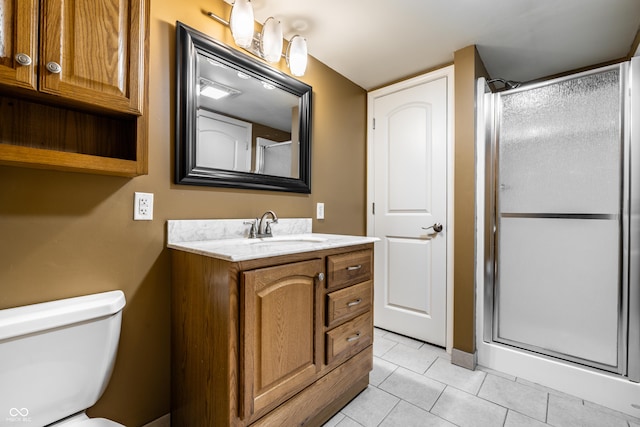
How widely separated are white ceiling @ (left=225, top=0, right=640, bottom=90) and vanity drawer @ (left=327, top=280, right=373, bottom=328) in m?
1.57

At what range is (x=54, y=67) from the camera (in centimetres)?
87

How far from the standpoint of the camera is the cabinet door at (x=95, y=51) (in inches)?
34.2

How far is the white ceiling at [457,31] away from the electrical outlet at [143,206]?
121cm

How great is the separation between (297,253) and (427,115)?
1.71 meters

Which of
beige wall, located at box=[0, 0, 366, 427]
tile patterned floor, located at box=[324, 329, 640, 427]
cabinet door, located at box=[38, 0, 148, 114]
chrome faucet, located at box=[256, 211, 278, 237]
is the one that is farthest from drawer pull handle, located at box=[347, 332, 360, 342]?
cabinet door, located at box=[38, 0, 148, 114]

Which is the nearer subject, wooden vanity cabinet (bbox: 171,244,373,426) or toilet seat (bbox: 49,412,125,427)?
toilet seat (bbox: 49,412,125,427)

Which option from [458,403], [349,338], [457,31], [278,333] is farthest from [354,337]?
[457,31]

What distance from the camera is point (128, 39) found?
1.03m

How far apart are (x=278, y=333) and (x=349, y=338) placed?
0.50 m

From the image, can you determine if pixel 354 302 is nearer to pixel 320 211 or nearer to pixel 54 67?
pixel 320 211

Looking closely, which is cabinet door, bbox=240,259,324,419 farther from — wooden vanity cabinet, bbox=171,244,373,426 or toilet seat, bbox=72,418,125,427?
toilet seat, bbox=72,418,125,427

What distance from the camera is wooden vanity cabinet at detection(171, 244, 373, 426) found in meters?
1.05

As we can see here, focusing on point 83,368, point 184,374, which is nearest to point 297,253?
point 184,374

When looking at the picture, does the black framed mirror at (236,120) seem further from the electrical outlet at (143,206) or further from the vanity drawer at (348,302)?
the vanity drawer at (348,302)
